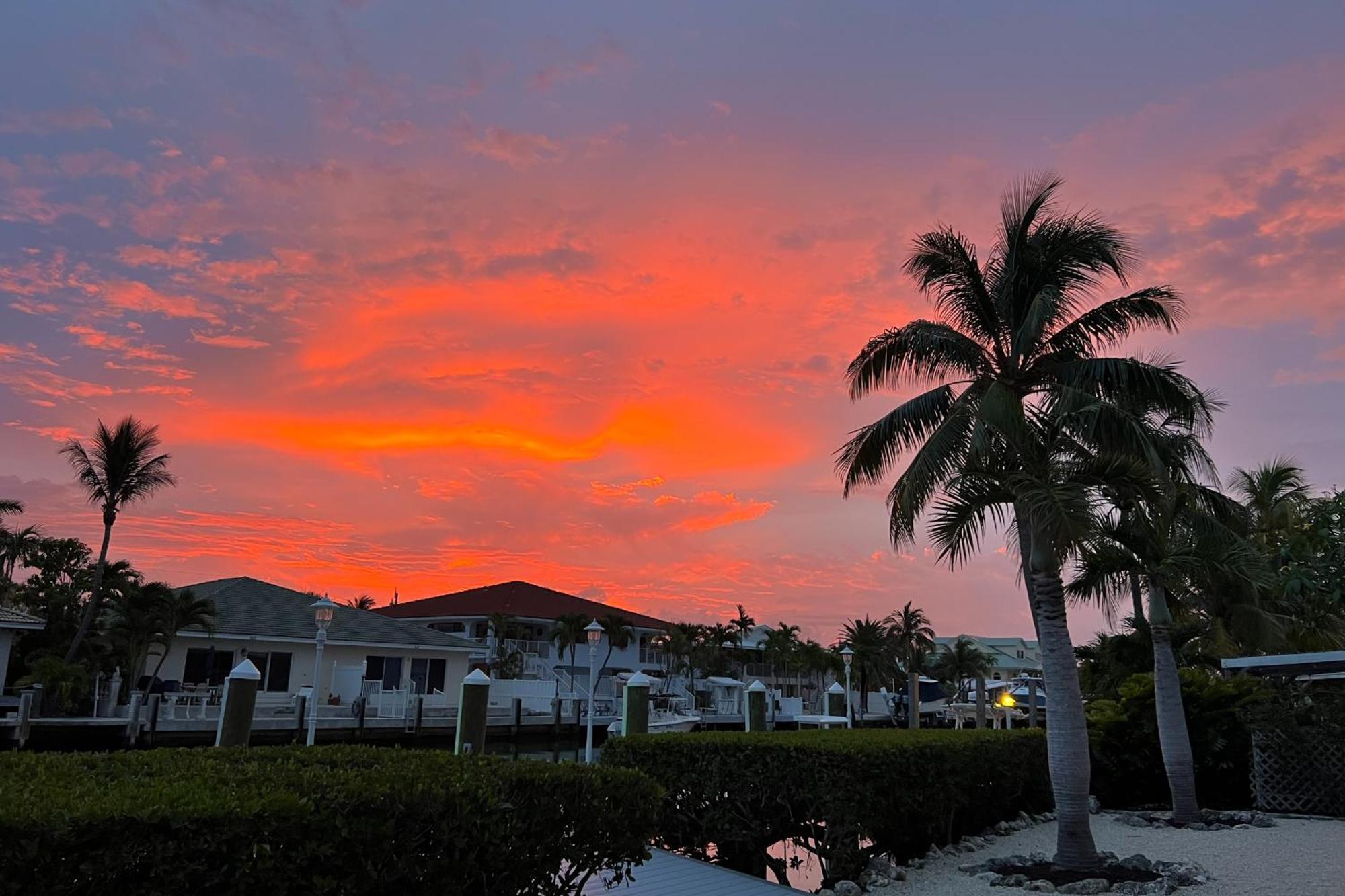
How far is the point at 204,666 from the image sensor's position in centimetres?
2888

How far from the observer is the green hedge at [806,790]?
8.99m

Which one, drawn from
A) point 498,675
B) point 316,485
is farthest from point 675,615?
point 316,485

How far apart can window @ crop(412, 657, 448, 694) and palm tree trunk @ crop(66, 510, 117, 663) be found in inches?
419

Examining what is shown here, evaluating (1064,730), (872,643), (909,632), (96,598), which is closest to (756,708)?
(1064,730)

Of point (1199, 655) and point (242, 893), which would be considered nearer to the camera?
point (242, 893)

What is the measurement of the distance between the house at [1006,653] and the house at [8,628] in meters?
67.7

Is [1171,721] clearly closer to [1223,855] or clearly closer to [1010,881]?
[1223,855]

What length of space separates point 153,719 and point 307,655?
9.29m

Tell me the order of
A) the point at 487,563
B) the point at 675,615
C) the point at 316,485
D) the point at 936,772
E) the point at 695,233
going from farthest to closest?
the point at 675,615 → the point at 487,563 → the point at 316,485 → the point at 695,233 → the point at 936,772

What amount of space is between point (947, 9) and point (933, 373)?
622 cm

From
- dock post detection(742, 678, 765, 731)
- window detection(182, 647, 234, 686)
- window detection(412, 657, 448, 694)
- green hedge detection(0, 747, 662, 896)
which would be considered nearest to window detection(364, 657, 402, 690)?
window detection(412, 657, 448, 694)

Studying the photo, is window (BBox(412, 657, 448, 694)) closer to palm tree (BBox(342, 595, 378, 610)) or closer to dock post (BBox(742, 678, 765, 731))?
dock post (BBox(742, 678, 765, 731))

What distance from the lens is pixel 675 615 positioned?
5562 centimetres

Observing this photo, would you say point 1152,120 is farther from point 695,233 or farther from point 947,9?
point 695,233
